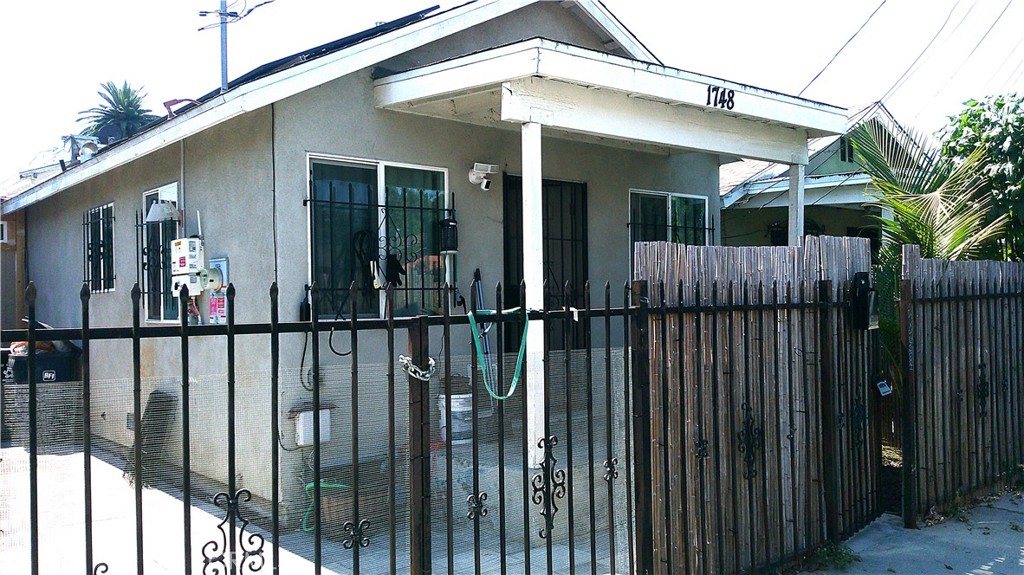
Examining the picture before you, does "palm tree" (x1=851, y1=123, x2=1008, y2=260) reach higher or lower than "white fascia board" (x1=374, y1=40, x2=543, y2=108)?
lower

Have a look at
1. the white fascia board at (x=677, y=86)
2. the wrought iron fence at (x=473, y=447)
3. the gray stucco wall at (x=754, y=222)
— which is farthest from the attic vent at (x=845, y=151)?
the wrought iron fence at (x=473, y=447)

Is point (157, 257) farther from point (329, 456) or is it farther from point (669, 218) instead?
point (669, 218)

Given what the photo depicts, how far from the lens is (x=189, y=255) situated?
6.86m

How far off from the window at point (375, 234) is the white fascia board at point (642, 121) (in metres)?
1.54

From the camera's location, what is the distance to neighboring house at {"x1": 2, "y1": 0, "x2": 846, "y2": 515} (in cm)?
604

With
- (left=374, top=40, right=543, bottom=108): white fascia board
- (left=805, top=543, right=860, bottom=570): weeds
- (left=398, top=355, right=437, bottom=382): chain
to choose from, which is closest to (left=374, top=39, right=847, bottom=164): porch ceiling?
(left=374, top=40, right=543, bottom=108): white fascia board

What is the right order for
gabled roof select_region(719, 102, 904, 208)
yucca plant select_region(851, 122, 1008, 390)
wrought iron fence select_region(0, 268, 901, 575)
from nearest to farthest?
wrought iron fence select_region(0, 268, 901, 575) → yucca plant select_region(851, 122, 1008, 390) → gabled roof select_region(719, 102, 904, 208)

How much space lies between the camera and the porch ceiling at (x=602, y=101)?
5836 mm

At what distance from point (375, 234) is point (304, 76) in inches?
57.0

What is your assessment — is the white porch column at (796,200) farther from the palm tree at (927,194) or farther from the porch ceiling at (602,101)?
the palm tree at (927,194)

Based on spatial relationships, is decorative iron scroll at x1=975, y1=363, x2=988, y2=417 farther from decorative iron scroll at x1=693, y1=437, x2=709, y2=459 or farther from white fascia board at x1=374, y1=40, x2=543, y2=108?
white fascia board at x1=374, y1=40, x2=543, y2=108

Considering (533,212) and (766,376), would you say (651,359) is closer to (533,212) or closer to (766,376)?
(766,376)

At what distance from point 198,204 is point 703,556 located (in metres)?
5.28

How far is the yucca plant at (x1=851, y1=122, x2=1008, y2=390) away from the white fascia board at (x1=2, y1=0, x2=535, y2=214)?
4.05 metres
